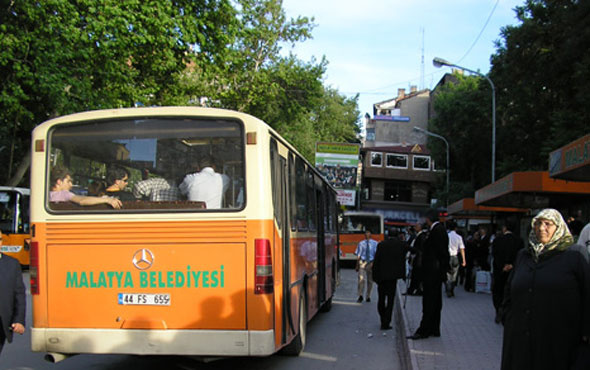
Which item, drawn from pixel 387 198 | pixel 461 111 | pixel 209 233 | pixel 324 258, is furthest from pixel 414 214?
pixel 209 233

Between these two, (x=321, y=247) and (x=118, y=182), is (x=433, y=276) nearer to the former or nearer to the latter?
(x=321, y=247)

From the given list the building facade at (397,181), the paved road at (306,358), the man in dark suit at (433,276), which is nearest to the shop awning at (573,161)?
the man in dark suit at (433,276)

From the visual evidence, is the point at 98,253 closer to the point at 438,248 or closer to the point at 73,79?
the point at 438,248

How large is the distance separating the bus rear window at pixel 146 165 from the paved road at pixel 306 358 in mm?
2274

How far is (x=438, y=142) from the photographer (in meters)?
48.9

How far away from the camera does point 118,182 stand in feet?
22.3

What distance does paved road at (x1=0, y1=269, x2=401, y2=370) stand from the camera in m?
7.93

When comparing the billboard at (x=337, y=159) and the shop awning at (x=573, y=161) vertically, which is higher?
the billboard at (x=337, y=159)

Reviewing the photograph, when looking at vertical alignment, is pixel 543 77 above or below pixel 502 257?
above

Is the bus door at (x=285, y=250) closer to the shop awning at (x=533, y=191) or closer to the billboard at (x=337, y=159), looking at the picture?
the shop awning at (x=533, y=191)

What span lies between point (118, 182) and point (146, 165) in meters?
0.36

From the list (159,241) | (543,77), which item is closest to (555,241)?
(159,241)

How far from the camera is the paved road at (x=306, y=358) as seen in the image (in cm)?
793

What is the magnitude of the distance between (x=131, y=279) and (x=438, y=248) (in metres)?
4.79
